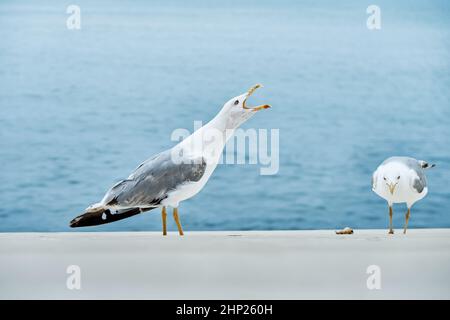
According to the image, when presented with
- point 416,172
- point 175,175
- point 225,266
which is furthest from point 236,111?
point 416,172

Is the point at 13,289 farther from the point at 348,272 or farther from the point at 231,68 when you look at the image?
the point at 231,68

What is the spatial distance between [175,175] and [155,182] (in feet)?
0.20

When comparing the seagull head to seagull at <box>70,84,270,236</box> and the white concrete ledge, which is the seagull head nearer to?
seagull at <box>70,84,270,236</box>

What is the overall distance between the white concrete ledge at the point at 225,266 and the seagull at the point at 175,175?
0.09 m

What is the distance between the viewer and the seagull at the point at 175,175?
2168mm

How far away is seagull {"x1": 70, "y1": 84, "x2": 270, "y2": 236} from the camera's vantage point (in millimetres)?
2168

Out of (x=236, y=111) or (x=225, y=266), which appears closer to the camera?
(x=225, y=266)

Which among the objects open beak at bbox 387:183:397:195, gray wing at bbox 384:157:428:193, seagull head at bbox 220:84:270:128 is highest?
seagull head at bbox 220:84:270:128

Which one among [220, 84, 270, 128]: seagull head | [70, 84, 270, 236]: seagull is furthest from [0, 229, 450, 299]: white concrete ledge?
[220, 84, 270, 128]: seagull head

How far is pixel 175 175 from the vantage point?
2.17m

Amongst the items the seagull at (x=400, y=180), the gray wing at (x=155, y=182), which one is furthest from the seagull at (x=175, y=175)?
the seagull at (x=400, y=180)

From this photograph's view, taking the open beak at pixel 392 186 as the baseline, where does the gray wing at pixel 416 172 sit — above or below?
above

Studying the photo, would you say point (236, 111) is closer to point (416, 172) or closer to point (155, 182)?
point (155, 182)

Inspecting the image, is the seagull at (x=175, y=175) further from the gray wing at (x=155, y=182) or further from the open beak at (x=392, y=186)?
the open beak at (x=392, y=186)
